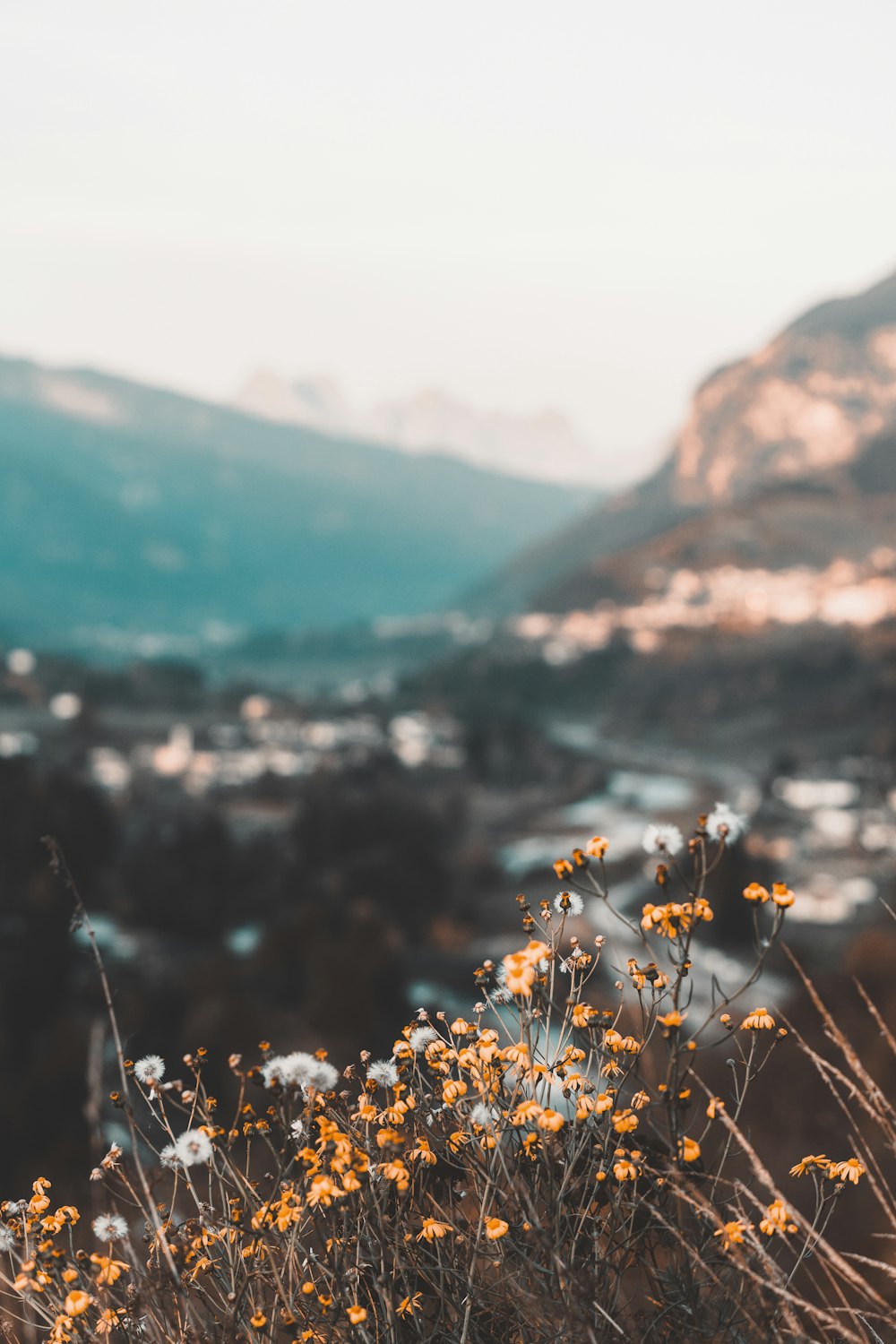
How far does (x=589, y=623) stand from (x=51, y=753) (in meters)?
91.3

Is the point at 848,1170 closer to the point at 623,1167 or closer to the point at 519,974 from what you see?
the point at 623,1167

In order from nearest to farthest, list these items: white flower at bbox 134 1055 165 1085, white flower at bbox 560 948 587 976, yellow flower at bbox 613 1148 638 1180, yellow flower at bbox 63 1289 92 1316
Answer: yellow flower at bbox 63 1289 92 1316 < yellow flower at bbox 613 1148 638 1180 < white flower at bbox 134 1055 165 1085 < white flower at bbox 560 948 587 976

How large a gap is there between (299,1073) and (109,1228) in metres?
0.63

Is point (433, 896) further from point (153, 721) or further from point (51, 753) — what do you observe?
point (153, 721)

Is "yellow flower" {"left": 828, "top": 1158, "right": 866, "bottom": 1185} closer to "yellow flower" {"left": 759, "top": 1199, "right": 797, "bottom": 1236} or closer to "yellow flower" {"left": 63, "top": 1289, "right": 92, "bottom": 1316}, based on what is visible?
"yellow flower" {"left": 759, "top": 1199, "right": 797, "bottom": 1236}

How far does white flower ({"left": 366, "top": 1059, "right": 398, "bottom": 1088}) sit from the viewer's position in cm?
299

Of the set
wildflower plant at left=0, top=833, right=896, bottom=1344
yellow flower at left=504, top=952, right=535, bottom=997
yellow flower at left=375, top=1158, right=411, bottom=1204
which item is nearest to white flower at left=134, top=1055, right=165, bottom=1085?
wildflower plant at left=0, top=833, right=896, bottom=1344

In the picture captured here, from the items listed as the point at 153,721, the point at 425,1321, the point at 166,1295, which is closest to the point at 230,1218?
the point at 166,1295

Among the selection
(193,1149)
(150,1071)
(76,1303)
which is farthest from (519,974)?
(76,1303)

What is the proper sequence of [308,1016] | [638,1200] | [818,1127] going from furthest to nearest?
1. [308,1016]
2. [818,1127]
3. [638,1200]

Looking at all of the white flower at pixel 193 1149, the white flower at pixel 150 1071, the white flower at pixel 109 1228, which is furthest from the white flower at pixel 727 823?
the white flower at pixel 109 1228

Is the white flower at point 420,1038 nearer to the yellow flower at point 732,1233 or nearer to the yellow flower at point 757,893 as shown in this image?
the yellow flower at point 732,1233

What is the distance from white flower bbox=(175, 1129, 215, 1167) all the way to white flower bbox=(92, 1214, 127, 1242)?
0.22 m

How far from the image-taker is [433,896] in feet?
196
